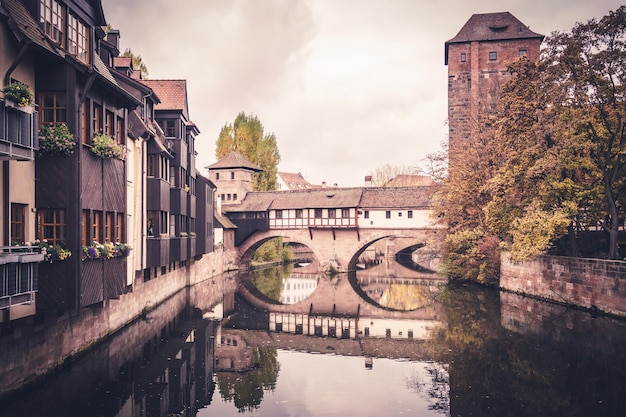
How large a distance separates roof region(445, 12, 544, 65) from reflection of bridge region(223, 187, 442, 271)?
13347 mm

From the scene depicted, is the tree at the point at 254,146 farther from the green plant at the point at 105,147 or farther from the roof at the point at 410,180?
the green plant at the point at 105,147

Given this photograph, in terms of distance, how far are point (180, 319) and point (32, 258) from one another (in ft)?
43.3

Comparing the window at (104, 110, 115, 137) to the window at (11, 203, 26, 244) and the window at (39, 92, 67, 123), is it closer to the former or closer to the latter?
the window at (39, 92, 67, 123)

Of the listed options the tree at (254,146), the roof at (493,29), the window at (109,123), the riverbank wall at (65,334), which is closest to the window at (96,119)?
the window at (109,123)

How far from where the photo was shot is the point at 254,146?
68.3m

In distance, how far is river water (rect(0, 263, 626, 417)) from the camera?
13078mm

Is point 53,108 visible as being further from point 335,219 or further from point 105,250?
point 335,219

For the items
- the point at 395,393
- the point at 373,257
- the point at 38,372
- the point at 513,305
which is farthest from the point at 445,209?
the point at 373,257

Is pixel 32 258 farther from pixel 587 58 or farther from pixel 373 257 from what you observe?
pixel 373 257

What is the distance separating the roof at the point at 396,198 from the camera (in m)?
47.3

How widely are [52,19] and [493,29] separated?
42.3 m

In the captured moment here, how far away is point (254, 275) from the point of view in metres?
47.6

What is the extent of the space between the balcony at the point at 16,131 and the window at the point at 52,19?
263 centimetres

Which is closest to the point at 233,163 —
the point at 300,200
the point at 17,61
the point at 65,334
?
the point at 300,200
